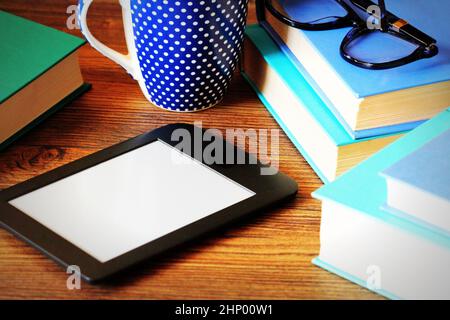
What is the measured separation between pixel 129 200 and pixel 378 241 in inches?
8.8

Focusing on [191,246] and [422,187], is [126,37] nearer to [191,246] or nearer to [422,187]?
[191,246]

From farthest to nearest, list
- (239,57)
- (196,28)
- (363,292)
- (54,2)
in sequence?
(54,2) < (239,57) < (196,28) < (363,292)

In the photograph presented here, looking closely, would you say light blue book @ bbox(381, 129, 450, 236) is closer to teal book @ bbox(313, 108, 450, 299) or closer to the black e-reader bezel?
teal book @ bbox(313, 108, 450, 299)

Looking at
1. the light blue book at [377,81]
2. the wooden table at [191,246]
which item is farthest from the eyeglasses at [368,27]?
the wooden table at [191,246]

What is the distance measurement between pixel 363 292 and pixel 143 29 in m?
0.34

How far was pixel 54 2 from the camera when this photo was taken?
1.02 metres

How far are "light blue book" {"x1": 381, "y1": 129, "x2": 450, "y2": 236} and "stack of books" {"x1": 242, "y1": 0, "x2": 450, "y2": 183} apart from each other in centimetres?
10

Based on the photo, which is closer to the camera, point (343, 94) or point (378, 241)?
point (378, 241)

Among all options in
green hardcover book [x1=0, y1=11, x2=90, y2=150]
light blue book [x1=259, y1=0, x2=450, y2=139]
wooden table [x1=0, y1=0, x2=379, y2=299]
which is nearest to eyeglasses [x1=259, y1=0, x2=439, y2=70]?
light blue book [x1=259, y1=0, x2=450, y2=139]

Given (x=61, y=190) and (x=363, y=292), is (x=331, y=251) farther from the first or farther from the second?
(x=61, y=190)

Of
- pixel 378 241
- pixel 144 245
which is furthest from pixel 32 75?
pixel 378 241

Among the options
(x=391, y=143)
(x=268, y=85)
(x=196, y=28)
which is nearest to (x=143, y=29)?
(x=196, y=28)

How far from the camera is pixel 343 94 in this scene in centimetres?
66

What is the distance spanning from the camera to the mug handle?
28.9 inches
